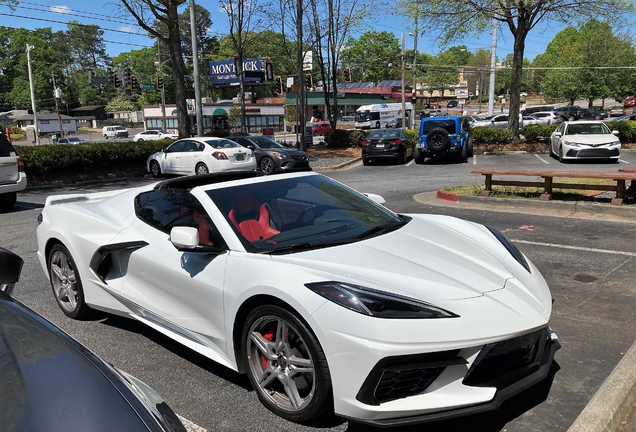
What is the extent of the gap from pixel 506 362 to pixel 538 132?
24.7 metres

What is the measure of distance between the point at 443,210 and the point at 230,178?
6.59m

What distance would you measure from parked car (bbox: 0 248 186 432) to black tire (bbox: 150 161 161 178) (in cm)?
1744

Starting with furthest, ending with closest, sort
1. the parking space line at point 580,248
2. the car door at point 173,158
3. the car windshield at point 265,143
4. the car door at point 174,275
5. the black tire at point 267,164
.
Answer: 1. the car windshield at point 265,143
2. the black tire at point 267,164
3. the car door at point 173,158
4. the parking space line at point 580,248
5. the car door at point 174,275

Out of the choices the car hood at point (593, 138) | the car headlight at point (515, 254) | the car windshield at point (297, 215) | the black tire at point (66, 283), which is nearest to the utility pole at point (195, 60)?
the car hood at point (593, 138)

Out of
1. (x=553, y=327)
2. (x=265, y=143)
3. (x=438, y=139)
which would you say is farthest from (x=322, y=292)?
(x=438, y=139)

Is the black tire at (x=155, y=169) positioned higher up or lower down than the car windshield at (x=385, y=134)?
lower down

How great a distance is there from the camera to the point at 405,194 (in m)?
12.7

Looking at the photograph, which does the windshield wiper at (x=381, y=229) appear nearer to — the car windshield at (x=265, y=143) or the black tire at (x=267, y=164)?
the black tire at (x=267, y=164)

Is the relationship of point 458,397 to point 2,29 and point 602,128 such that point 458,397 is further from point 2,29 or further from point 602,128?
point 2,29

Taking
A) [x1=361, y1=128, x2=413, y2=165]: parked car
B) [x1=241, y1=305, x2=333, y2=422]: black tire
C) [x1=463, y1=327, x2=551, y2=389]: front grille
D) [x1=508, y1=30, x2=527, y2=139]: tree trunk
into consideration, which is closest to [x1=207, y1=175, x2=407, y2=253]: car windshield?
[x1=241, y1=305, x2=333, y2=422]: black tire

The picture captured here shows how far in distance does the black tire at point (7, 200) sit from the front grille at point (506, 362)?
12117mm

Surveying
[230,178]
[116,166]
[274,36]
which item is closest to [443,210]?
[230,178]

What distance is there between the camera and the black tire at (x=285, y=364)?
281cm

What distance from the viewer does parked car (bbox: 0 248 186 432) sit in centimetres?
163
